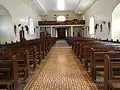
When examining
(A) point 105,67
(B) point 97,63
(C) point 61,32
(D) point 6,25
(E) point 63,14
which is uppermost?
(E) point 63,14

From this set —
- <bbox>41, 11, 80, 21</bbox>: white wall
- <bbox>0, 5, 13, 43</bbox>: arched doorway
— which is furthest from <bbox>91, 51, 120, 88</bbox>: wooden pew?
<bbox>41, 11, 80, 21</bbox>: white wall

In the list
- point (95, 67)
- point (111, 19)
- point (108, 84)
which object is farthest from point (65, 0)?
point (108, 84)


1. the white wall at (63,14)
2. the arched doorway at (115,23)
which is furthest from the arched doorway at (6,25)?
the white wall at (63,14)

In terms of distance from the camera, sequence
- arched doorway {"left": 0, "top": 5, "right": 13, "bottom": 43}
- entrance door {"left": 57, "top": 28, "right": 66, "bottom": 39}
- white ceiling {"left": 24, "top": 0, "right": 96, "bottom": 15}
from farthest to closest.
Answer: entrance door {"left": 57, "top": 28, "right": 66, "bottom": 39} → white ceiling {"left": 24, "top": 0, "right": 96, "bottom": 15} → arched doorway {"left": 0, "top": 5, "right": 13, "bottom": 43}

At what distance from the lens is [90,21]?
2555cm

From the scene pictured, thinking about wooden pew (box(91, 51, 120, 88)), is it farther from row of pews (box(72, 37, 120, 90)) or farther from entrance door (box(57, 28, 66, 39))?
entrance door (box(57, 28, 66, 39))

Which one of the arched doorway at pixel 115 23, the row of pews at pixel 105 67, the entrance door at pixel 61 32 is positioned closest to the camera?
the row of pews at pixel 105 67

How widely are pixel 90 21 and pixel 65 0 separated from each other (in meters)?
5.09

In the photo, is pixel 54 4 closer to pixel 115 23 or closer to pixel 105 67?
pixel 115 23

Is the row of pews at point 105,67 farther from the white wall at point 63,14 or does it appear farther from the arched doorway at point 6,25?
the white wall at point 63,14

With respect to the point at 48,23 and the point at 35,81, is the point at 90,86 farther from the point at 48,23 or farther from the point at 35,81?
the point at 48,23

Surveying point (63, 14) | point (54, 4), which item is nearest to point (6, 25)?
point (54, 4)

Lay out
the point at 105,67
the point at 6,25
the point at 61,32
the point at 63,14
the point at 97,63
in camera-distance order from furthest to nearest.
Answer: the point at 61,32, the point at 63,14, the point at 6,25, the point at 97,63, the point at 105,67

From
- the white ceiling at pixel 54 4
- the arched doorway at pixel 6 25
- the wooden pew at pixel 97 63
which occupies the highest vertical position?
the white ceiling at pixel 54 4
